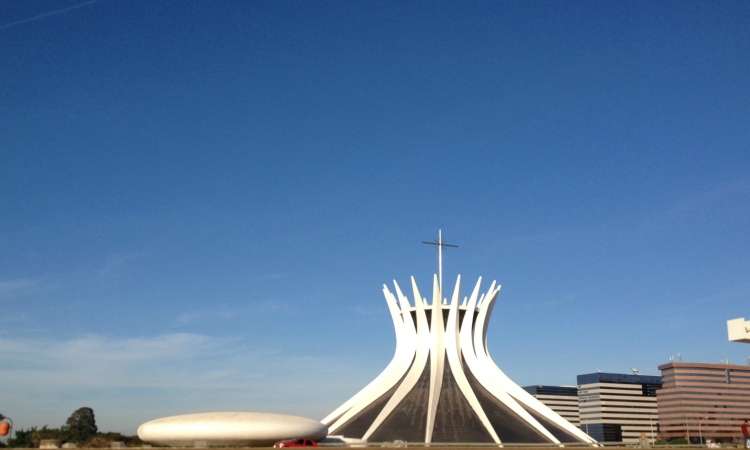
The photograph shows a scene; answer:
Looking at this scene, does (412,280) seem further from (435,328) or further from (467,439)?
(467,439)

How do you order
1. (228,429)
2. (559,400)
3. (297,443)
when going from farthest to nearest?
(559,400) < (297,443) < (228,429)

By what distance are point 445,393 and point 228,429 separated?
53.5 feet

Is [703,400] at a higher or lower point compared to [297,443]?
higher

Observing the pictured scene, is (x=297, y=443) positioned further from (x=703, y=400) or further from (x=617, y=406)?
(x=617, y=406)

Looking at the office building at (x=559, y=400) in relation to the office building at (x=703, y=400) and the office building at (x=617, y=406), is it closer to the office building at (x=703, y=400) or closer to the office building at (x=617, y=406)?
the office building at (x=617, y=406)

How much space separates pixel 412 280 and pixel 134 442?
960 inches

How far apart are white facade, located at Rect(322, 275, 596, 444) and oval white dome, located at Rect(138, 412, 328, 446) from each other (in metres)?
4.93

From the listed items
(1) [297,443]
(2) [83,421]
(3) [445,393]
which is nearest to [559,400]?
(2) [83,421]

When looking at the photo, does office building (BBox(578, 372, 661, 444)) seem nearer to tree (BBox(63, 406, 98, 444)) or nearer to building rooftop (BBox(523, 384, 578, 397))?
building rooftop (BBox(523, 384, 578, 397))

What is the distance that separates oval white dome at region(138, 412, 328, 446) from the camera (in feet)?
160

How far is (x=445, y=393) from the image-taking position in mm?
56562

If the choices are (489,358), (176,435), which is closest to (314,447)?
(176,435)

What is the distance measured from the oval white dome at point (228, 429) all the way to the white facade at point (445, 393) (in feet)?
16.2

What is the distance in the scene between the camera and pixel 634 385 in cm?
17262
